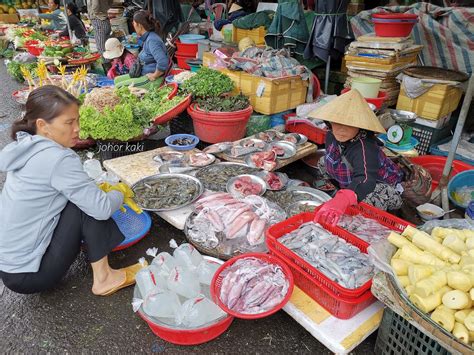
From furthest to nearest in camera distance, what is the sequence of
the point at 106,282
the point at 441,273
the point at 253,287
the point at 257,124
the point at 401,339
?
the point at 257,124 → the point at 106,282 → the point at 253,287 → the point at 401,339 → the point at 441,273

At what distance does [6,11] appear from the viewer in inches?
584

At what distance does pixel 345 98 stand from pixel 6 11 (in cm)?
1722

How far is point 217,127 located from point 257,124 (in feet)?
2.57

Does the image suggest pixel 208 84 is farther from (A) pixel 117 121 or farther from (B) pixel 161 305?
(B) pixel 161 305

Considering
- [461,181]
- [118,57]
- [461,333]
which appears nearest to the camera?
[461,333]

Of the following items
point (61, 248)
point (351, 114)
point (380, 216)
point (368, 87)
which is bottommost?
point (61, 248)

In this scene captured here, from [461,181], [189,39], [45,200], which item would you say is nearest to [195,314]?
[45,200]

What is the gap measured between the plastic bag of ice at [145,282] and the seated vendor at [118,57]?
477 centimetres

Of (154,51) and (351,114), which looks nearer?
(351,114)

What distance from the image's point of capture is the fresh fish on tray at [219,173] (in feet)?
11.5

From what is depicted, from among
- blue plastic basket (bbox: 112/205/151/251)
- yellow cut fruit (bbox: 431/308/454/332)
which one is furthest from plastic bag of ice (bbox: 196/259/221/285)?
yellow cut fruit (bbox: 431/308/454/332)

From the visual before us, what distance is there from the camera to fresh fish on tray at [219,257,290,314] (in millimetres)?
2129

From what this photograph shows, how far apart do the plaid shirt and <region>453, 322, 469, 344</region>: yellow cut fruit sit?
133 centimetres

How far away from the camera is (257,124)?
486 cm
